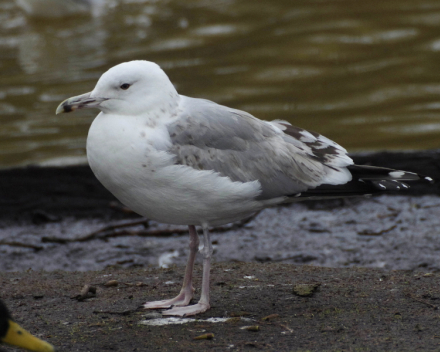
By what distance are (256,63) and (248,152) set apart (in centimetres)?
804

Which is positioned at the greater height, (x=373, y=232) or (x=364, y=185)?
(x=364, y=185)

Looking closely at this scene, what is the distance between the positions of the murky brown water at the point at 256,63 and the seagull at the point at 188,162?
3.97 metres

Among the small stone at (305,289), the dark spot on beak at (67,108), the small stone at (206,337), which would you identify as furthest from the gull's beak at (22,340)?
the small stone at (305,289)

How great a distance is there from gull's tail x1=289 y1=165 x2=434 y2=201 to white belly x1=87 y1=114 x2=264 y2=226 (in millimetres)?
486

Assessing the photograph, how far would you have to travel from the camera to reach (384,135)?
8414 millimetres

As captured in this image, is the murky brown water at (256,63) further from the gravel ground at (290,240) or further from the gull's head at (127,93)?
the gull's head at (127,93)

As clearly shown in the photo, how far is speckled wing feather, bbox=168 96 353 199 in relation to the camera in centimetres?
366

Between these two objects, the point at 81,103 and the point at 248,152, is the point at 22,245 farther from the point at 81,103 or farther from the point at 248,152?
the point at 248,152

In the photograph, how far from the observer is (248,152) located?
3832 mm

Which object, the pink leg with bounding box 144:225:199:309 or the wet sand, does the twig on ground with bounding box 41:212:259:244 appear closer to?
the wet sand

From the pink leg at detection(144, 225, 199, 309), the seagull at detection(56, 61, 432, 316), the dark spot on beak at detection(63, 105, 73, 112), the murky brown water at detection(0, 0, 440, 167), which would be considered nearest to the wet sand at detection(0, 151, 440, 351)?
the pink leg at detection(144, 225, 199, 309)

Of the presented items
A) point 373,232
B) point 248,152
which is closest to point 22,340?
point 248,152

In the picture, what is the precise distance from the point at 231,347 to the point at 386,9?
11.7 meters

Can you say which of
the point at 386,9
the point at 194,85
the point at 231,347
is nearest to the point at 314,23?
the point at 386,9
